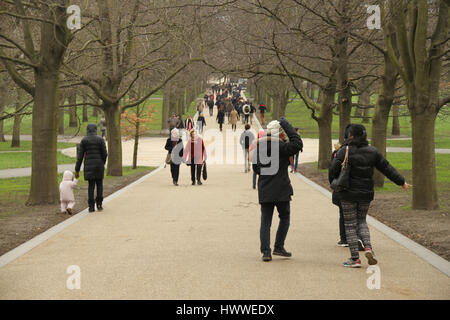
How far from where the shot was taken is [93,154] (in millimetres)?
13555

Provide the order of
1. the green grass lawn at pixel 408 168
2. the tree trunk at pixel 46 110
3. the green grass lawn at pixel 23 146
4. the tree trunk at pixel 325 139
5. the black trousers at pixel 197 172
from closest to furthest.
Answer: the tree trunk at pixel 46 110
the green grass lawn at pixel 408 168
the black trousers at pixel 197 172
the tree trunk at pixel 325 139
the green grass lawn at pixel 23 146

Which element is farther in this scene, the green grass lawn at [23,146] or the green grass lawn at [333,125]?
the green grass lawn at [333,125]

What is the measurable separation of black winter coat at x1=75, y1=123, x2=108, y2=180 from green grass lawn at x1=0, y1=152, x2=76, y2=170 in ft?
54.3

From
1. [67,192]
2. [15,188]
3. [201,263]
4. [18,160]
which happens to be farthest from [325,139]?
[201,263]

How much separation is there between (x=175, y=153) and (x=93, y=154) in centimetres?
605

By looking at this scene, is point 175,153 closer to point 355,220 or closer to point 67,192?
point 67,192

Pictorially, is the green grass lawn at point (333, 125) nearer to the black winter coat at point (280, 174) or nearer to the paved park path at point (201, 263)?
the paved park path at point (201, 263)

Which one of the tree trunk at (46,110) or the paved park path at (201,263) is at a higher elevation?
the tree trunk at (46,110)

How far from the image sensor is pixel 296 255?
8.73 meters

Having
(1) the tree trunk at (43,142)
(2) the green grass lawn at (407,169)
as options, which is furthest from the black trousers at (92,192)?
(2) the green grass lawn at (407,169)

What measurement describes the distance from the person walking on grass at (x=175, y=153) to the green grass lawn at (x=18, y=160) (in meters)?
11.2

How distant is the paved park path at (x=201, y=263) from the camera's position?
6688mm

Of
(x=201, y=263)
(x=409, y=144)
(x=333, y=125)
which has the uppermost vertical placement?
(x=333, y=125)

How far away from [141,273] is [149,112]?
2418cm
